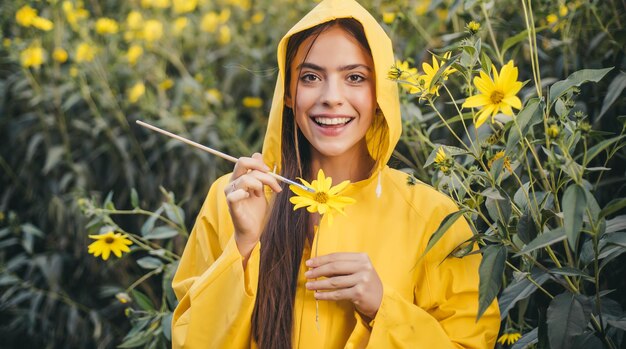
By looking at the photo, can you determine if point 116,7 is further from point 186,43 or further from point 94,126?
point 94,126

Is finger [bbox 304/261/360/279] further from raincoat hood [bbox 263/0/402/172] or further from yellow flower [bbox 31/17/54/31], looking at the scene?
yellow flower [bbox 31/17/54/31]

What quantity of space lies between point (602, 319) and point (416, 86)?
1.70ft

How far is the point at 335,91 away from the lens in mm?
1374

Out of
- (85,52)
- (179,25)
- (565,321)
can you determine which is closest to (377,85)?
(565,321)

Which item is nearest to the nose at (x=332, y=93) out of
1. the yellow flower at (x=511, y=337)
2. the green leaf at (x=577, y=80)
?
the green leaf at (x=577, y=80)

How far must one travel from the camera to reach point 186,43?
3.40m

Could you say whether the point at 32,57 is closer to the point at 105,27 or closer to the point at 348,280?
the point at 105,27

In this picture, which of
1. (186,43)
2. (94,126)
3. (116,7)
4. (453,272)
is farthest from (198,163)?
(453,272)

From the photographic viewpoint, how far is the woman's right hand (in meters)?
1.28

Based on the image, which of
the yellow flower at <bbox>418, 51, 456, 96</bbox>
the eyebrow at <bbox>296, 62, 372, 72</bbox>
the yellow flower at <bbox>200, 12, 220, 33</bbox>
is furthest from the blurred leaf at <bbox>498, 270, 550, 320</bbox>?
the yellow flower at <bbox>200, 12, 220, 33</bbox>

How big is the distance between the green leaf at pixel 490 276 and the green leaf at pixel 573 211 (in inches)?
6.6

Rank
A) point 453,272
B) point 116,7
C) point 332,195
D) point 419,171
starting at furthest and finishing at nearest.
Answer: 1. point 116,7
2. point 419,171
3. point 453,272
4. point 332,195

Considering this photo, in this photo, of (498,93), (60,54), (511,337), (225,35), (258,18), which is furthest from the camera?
(258,18)

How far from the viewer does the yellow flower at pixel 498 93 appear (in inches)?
45.3
